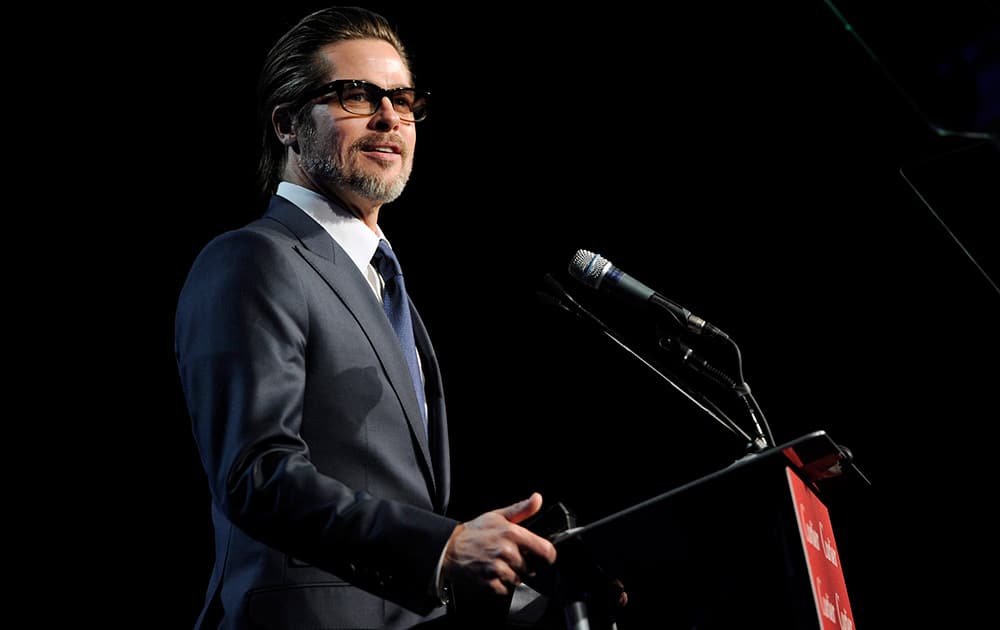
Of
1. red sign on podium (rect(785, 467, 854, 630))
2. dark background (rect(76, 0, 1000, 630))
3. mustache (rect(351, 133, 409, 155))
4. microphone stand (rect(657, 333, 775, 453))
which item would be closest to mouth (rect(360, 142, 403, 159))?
mustache (rect(351, 133, 409, 155))

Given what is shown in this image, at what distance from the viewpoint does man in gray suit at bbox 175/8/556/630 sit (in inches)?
54.5

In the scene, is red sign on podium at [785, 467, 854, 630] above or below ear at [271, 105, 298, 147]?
above

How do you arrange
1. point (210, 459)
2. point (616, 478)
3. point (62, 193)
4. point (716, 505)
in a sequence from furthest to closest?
point (616, 478), point (62, 193), point (210, 459), point (716, 505)

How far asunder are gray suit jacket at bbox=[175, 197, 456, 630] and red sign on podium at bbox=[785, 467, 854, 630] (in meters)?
0.54

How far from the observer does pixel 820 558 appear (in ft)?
4.55

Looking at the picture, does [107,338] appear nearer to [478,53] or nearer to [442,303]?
[442,303]

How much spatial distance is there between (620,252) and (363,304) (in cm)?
228

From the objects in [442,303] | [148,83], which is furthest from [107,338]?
[442,303]

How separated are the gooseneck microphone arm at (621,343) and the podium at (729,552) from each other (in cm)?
33

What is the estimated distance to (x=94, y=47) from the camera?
317 cm

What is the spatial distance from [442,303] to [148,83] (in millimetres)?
1480

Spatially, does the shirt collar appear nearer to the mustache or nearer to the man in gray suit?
the man in gray suit

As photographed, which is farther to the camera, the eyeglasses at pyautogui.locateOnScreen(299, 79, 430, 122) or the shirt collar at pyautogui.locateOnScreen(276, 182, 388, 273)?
the eyeglasses at pyautogui.locateOnScreen(299, 79, 430, 122)

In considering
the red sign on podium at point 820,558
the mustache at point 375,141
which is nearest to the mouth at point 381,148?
the mustache at point 375,141
